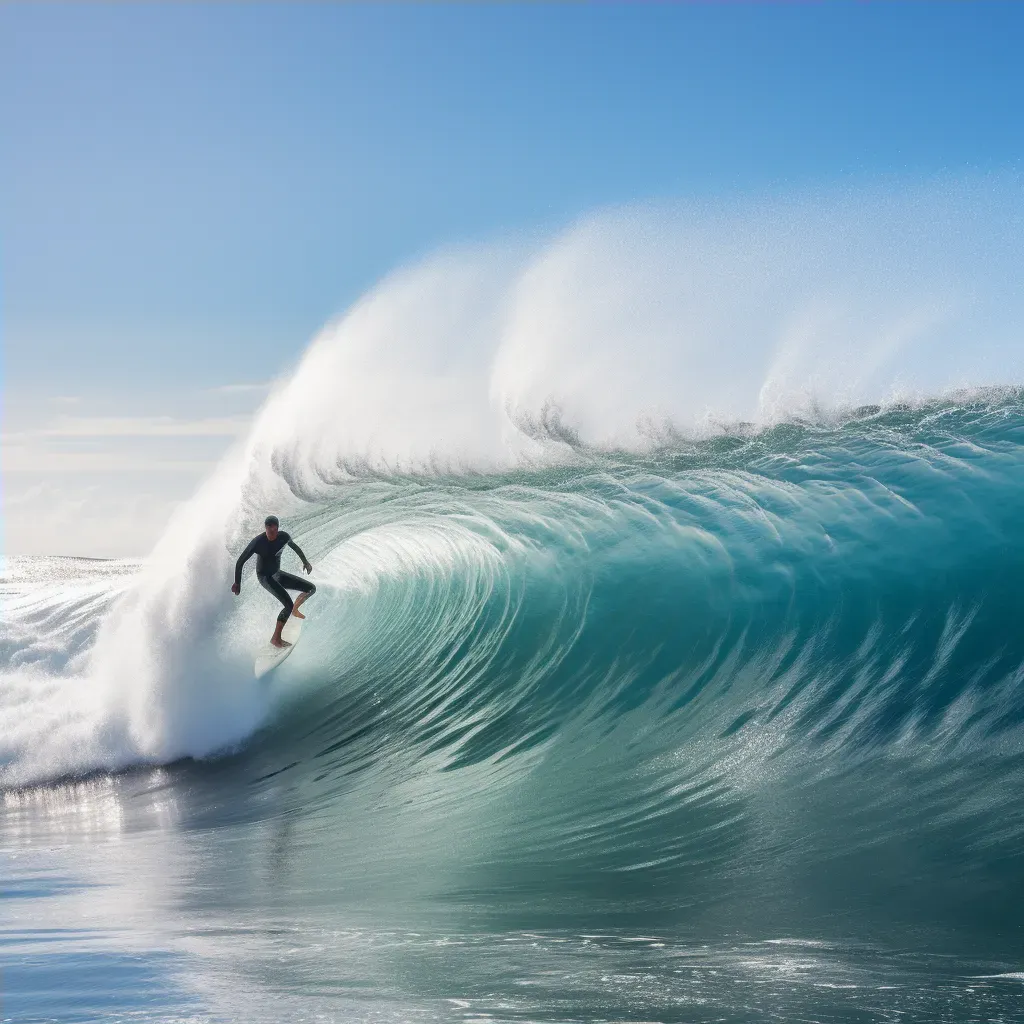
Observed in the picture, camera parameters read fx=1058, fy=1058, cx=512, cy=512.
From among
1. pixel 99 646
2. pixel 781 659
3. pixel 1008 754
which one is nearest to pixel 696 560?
pixel 781 659

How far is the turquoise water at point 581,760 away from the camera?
3.79 metres

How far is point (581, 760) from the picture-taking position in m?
7.55

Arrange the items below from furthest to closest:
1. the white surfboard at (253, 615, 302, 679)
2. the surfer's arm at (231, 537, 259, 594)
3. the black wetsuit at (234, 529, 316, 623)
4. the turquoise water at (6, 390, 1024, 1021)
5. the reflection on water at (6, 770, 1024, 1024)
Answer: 1. the white surfboard at (253, 615, 302, 679)
2. the black wetsuit at (234, 529, 316, 623)
3. the surfer's arm at (231, 537, 259, 594)
4. the turquoise water at (6, 390, 1024, 1021)
5. the reflection on water at (6, 770, 1024, 1024)

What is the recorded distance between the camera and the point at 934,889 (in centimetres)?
451

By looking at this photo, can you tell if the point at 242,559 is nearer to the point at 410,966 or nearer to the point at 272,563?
the point at 272,563

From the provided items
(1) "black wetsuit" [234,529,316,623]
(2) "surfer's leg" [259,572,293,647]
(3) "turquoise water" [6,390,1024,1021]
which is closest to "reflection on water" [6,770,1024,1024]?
(3) "turquoise water" [6,390,1024,1021]

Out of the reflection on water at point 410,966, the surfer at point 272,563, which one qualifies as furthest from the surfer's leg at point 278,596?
the reflection on water at point 410,966

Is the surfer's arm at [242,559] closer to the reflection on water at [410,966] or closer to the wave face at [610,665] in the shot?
the wave face at [610,665]

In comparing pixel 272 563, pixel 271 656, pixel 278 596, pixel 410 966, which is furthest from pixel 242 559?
pixel 410 966

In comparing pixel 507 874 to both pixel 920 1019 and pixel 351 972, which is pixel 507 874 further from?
pixel 920 1019

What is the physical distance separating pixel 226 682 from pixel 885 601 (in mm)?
6564

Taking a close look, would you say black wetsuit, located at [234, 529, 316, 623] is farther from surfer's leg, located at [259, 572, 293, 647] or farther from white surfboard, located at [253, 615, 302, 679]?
white surfboard, located at [253, 615, 302, 679]

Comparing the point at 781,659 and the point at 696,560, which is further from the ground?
the point at 696,560

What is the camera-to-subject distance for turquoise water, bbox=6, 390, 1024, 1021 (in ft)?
12.4
